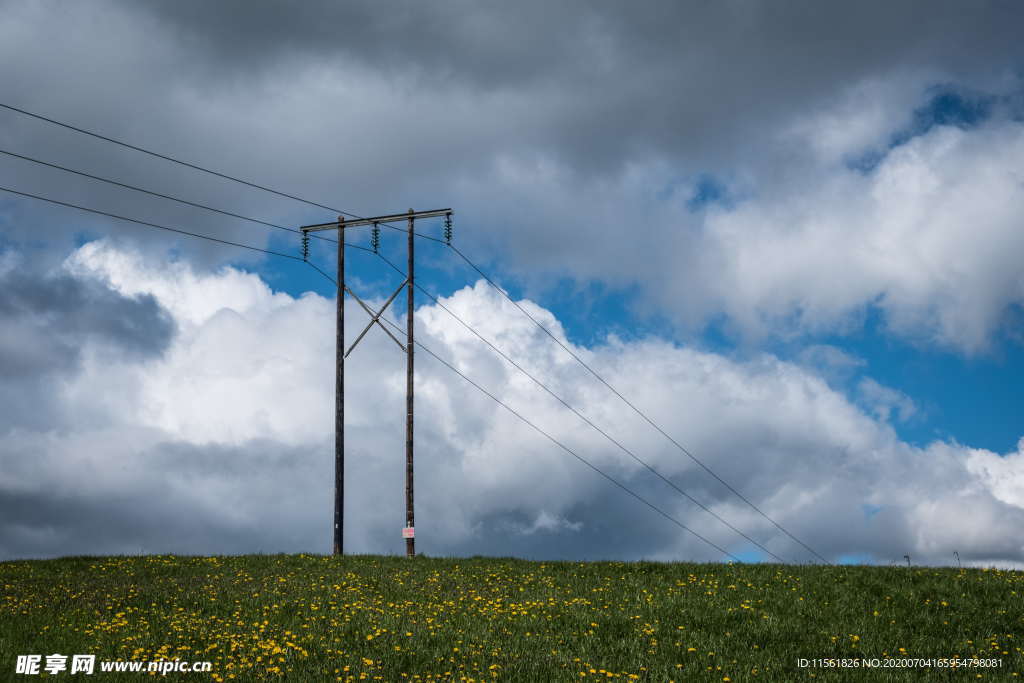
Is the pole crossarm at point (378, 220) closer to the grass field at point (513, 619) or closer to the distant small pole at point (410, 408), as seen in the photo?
the distant small pole at point (410, 408)

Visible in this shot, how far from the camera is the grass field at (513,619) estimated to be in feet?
46.4

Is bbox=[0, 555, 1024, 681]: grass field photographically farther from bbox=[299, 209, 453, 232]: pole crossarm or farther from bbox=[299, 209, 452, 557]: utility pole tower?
bbox=[299, 209, 453, 232]: pole crossarm

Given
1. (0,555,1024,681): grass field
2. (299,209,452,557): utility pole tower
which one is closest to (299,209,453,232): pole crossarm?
(299,209,452,557): utility pole tower

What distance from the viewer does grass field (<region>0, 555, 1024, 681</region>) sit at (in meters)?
14.2

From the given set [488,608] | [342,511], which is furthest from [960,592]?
[342,511]

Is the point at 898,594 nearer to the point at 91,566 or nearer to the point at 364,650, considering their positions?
the point at 364,650

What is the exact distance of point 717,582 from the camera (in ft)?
68.5

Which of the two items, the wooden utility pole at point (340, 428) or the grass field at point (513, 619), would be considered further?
the wooden utility pole at point (340, 428)

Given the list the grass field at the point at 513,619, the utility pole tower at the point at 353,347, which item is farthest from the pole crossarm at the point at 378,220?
the grass field at the point at 513,619

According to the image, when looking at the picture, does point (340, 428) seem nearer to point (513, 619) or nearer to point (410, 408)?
point (410, 408)

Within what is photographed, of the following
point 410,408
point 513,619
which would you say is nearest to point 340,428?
point 410,408

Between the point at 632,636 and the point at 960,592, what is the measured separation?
357 inches

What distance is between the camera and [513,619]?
17.0 m

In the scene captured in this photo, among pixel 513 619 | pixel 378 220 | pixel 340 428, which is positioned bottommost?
pixel 513 619
